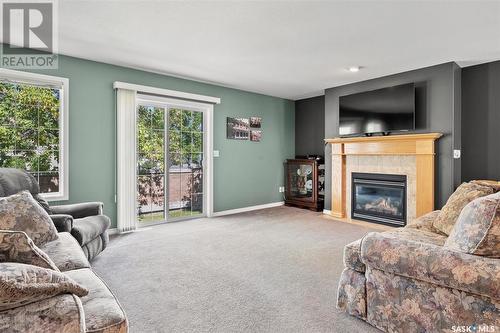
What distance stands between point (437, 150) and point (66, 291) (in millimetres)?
4614

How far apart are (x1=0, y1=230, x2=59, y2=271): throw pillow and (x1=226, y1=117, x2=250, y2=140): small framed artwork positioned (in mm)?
4400

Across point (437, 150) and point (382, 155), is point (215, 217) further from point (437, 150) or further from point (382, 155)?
point (437, 150)

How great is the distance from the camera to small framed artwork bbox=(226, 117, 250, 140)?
5.50 metres

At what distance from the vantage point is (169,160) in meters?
4.73

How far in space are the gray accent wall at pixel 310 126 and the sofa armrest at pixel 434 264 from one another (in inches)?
178

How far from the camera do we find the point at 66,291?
107 centimetres

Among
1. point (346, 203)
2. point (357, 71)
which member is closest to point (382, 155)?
point (346, 203)

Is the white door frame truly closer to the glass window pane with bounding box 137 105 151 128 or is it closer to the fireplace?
the glass window pane with bounding box 137 105 151 128

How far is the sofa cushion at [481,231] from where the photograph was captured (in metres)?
1.46

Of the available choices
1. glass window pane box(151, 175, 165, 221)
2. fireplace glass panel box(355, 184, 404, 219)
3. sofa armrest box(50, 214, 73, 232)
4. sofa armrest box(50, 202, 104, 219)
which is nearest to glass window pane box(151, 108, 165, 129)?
glass window pane box(151, 175, 165, 221)

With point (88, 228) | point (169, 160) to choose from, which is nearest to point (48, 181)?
point (88, 228)

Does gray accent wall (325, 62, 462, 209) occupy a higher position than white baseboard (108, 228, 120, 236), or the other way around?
gray accent wall (325, 62, 462, 209)

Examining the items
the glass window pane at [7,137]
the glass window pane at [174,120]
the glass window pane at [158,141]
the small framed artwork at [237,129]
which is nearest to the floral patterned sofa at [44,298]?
the glass window pane at [7,137]

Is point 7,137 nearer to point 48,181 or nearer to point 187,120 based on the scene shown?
point 48,181
